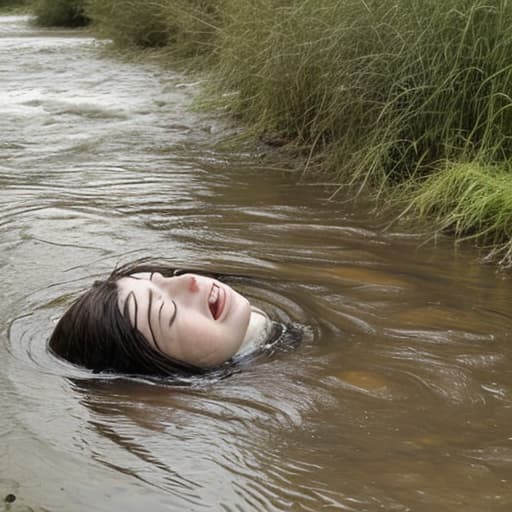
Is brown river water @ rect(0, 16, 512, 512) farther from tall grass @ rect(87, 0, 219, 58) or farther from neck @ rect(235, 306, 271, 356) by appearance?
A: tall grass @ rect(87, 0, 219, 58)

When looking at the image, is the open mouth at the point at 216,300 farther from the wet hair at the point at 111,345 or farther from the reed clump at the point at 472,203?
the reed clump at the point at 472,203

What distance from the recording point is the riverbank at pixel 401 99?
5.04m

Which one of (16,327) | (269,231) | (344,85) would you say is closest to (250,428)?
(16,327)

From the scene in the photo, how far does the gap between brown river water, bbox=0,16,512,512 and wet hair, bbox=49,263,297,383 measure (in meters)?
0.07

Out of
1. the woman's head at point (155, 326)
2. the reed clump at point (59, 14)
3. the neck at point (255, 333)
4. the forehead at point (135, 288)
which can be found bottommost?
the neck at point (255, 333)

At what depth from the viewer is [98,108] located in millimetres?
9227

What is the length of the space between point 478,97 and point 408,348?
2367 millimetres

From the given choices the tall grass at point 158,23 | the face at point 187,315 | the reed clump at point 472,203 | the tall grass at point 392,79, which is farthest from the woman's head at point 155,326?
the tall grass at point 158,23

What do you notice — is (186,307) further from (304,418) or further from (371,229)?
(371,229)

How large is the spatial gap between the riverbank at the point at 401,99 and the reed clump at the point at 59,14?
16995 millimetres

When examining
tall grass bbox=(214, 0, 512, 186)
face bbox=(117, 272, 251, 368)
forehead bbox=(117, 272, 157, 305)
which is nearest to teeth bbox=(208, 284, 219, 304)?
face bbox=(117, 272, 251, 368)

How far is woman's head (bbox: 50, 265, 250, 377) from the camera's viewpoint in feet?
10.9

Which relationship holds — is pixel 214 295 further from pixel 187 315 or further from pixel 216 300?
pixel 187 315

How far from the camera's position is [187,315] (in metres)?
3.35
